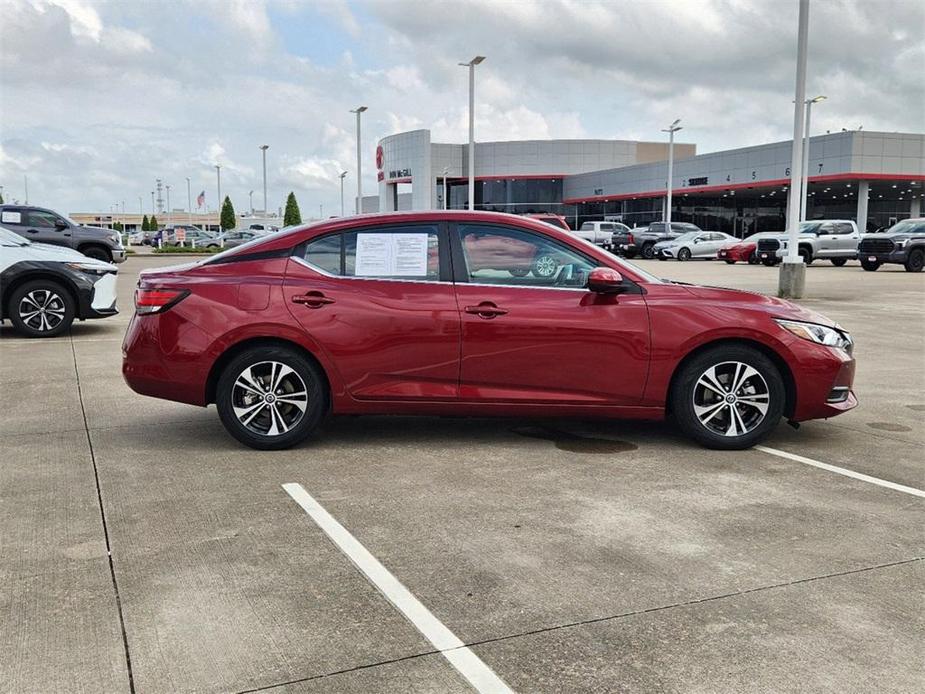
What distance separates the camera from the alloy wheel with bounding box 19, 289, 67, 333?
1146cm

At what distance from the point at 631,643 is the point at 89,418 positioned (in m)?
5.12

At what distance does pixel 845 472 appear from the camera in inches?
213

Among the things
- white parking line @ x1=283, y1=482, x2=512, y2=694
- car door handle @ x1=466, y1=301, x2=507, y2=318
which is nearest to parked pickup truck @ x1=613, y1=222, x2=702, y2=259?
car door handle @ x1=466, y1=301, x2=507, y2=318

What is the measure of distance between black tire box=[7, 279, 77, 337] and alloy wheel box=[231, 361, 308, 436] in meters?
7.03

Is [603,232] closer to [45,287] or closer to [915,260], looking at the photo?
[915,260]

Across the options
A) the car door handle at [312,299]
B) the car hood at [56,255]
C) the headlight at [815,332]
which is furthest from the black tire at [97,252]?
the headlight at [815,332]

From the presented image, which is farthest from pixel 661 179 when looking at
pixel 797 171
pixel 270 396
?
pixel 270 396

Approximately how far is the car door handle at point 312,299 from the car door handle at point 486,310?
929 mm

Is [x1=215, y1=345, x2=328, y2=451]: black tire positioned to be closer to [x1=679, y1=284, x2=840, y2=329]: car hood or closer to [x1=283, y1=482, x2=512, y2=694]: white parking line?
[x1=283, y1=482, x2=512, y2=694]: white parking line

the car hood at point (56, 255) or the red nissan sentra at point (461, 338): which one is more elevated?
the car hood at point (56, 255)

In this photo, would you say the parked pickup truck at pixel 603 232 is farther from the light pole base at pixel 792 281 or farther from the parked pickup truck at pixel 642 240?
the light pole base at pixel 792 281

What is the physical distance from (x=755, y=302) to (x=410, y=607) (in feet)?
11.6

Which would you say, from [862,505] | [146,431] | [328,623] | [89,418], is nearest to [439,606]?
[328,623]

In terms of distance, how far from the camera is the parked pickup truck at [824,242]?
3278 cm
